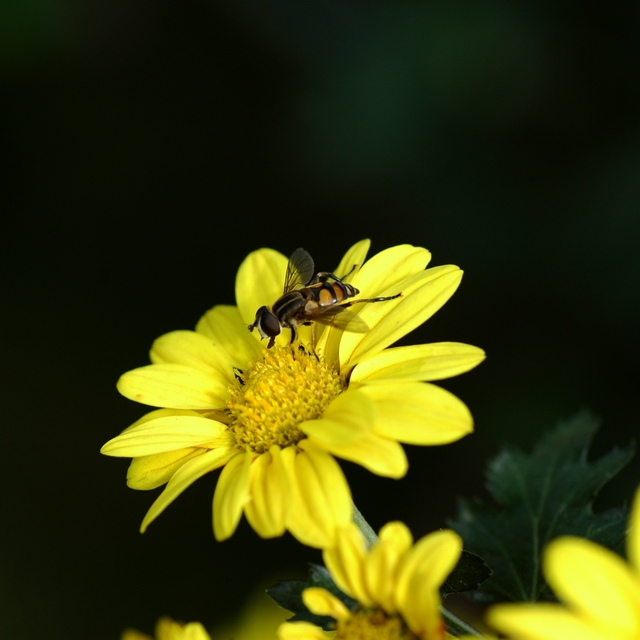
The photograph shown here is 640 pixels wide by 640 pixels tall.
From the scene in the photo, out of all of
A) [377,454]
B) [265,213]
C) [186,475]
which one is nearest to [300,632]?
[377,454]

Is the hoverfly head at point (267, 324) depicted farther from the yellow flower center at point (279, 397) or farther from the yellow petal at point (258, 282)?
the yellow petal at point (258, 282)

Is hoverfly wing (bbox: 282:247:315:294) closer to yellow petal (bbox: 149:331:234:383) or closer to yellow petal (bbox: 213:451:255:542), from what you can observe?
yellow petal (bbox: 149:331:234:383)

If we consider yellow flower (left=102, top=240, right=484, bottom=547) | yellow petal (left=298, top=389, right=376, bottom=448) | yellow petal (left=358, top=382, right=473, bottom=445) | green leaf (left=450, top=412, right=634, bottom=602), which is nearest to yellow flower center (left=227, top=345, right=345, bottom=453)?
yellow flower (left=102, top=240, right=484, bottom=547)

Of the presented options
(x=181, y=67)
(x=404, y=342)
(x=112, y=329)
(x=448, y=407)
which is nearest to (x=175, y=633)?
(x=448, y=407)

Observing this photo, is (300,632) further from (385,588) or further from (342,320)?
(342,320)

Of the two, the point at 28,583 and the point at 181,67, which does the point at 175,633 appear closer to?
the point at 28,583

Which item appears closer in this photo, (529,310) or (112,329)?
(529,310)
